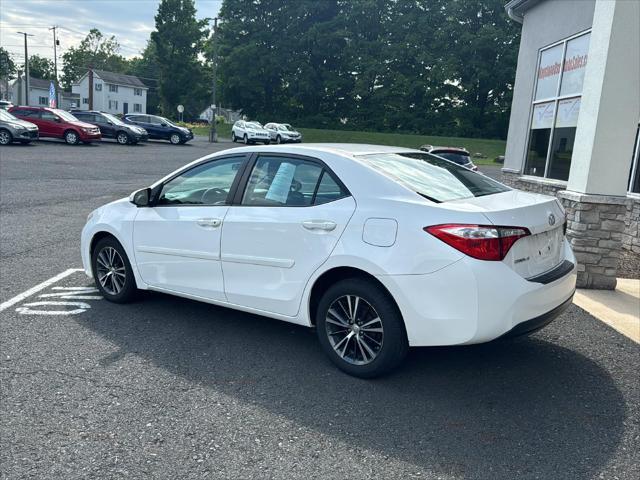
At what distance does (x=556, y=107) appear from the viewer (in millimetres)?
11188

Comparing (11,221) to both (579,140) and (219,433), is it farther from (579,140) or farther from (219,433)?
(579,140)

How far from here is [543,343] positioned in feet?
15.6

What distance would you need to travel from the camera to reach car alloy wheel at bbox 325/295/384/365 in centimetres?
387

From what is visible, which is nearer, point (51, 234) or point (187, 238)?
point (187, 238)

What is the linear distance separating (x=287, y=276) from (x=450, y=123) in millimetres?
54186

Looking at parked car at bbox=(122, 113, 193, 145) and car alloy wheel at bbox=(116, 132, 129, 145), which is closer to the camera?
car alloy wheel at bbox=(116, 132, 129, 145)

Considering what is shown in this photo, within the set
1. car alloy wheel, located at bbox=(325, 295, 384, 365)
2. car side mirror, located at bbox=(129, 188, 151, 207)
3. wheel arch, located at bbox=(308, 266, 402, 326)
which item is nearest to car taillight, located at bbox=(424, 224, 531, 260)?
wheel arch, located at bbox=(308, 266, 402, 326)

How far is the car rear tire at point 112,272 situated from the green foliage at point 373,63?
171ft

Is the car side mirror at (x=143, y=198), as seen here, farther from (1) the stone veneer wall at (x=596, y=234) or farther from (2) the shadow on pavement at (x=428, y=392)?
(1) the stone veneer wall at (x=596, y=234)

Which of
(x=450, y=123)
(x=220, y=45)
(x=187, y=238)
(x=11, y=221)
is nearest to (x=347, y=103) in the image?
(x=450, y=123)

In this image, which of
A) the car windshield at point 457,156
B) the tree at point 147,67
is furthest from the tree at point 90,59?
the car windshield at point 457,156

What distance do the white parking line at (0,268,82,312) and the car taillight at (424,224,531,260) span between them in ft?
13.8

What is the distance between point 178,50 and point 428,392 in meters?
76.4

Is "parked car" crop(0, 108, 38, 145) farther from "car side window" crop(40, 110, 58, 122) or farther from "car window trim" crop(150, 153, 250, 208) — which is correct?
"car window trim" crop(150, 153, 250, 208)
